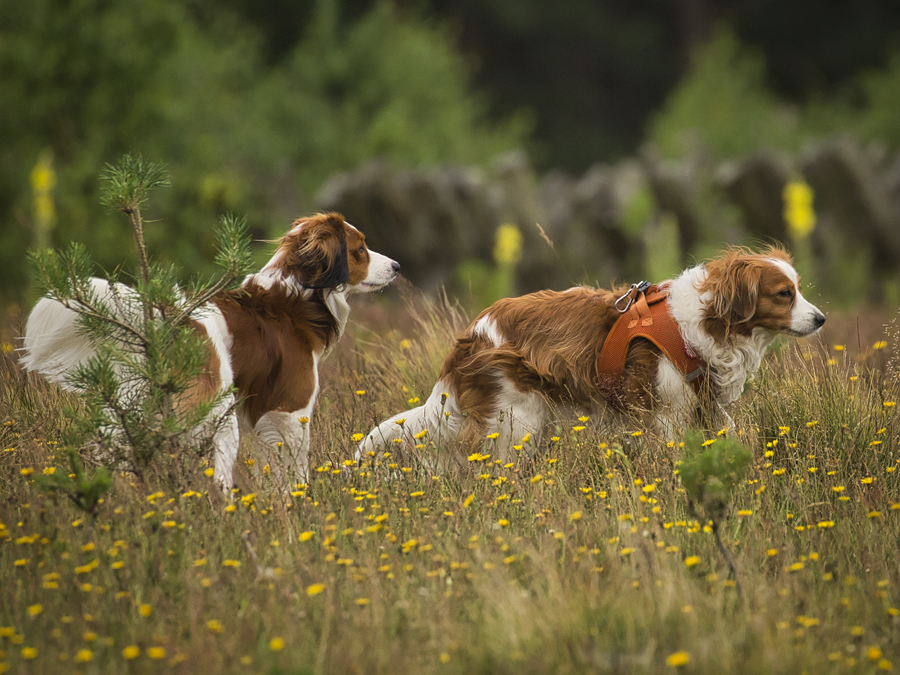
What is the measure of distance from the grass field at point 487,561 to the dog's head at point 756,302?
411 mm

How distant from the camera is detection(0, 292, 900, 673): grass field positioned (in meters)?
2.42

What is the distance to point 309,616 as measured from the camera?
Answer: 8.81 feet

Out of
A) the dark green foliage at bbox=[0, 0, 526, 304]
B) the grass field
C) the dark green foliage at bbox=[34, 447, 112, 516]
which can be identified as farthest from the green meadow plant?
the dark green foliage at bbox=[0, 0, 526, 304]

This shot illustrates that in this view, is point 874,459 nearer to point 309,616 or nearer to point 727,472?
point 727,472

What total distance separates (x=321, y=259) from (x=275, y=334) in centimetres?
46

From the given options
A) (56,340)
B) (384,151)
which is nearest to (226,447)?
(56,340)

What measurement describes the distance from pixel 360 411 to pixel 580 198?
10803mm

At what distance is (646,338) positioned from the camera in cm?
401

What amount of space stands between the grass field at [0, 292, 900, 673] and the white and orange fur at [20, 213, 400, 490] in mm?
193

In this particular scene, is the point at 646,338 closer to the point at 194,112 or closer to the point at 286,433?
the point at 286,433

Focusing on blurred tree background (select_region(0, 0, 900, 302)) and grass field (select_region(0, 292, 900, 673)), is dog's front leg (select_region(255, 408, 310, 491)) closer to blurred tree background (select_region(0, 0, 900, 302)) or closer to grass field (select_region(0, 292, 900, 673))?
grass field (select_region(0, 292, 900, 673))

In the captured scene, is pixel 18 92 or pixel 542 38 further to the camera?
pixel 542 38

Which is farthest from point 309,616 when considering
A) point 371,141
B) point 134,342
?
point 371,141

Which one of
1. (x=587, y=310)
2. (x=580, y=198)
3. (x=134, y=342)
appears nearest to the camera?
(x=134, y=342)
